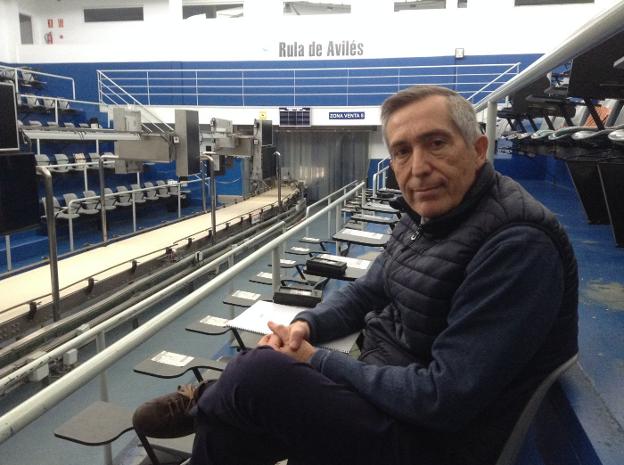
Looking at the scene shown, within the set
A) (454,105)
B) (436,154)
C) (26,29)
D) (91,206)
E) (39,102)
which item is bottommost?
(91,206)

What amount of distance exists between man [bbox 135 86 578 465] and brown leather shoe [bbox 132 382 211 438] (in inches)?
9.9

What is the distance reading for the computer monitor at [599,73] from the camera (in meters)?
2.23

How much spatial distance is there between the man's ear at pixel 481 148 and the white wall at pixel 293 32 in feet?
32.8

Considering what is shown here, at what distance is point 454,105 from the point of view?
46.5 inches

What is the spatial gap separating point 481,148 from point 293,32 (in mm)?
10732

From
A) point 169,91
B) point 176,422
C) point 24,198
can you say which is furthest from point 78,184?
point 176,422

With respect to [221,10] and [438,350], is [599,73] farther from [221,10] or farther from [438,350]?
[221,10]

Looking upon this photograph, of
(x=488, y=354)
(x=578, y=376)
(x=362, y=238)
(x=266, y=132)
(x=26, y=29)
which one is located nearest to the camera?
(x=488, y=354)

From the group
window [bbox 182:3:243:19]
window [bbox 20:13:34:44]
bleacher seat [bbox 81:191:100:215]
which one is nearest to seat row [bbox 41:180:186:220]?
bleacher seat [bbox 81:191:100:215]

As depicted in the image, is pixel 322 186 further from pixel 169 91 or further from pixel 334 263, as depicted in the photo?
pixel 334 263

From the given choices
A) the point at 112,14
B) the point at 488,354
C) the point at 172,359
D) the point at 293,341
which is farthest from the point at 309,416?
the point at 112,14

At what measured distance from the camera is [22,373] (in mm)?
1748

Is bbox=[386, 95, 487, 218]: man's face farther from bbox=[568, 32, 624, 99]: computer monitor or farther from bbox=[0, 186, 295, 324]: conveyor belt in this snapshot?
bbox=[0, 186, 295, 324]: conveyor belt

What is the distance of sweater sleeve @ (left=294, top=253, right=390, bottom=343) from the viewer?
5.04 feet
